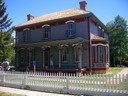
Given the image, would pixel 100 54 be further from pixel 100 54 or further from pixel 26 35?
pixel 26 35

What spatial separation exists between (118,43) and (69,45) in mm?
22429

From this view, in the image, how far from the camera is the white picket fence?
29.5 feet

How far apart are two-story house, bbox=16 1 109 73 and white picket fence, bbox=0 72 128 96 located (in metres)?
8.05

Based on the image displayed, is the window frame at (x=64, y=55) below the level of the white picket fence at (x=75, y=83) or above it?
above

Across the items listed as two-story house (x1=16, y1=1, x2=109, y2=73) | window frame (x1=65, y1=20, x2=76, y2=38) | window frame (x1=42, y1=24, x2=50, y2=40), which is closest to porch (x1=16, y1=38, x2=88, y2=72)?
two-story house (x1=16, y1=1, x2=109, y2=73)

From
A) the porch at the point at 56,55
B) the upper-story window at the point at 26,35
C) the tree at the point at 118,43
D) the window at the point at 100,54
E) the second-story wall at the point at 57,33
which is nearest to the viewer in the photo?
the porch at the point at 56,55

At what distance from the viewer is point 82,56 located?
22.9 m

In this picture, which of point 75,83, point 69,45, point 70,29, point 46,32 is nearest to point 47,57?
point 46,32

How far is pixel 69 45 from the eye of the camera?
2372cm

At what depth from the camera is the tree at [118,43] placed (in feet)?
138

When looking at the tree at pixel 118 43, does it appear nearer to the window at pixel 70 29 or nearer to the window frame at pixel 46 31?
the window frame at pixel 46 31

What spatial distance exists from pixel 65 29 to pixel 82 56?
13.5 ft

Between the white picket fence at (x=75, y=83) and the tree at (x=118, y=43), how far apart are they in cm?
3176

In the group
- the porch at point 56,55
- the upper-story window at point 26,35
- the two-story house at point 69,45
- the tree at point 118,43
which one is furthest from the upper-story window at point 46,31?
the tree at point 118,43
